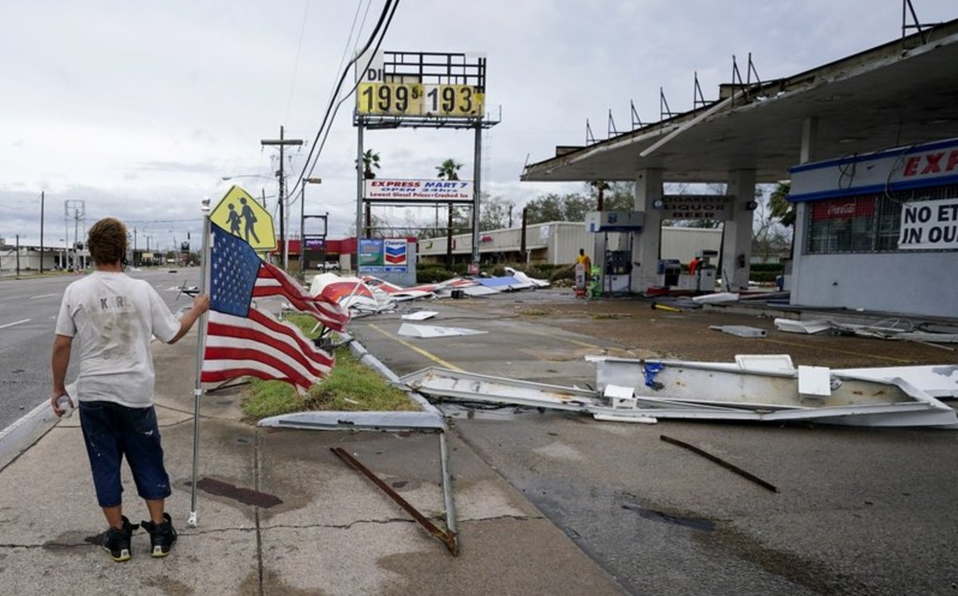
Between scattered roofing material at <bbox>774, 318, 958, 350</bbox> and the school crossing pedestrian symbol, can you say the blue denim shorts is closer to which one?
the school crossing pedestrian symbol

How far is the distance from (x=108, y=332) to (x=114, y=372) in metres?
0.20

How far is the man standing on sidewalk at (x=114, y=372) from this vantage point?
3.30m

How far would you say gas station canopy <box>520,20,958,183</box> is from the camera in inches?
476

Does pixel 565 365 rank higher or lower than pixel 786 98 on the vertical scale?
lower

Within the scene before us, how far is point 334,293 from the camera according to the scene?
19609 mm

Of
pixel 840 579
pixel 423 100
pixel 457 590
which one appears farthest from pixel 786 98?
pixel 423 100

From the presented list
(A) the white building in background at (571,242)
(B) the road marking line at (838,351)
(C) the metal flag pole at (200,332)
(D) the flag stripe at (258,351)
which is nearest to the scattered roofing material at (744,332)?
(B) the road marking line at (838,351)

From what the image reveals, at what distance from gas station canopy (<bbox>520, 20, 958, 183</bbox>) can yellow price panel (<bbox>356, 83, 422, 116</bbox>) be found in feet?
33.6

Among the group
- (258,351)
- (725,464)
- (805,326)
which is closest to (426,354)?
(258,351)

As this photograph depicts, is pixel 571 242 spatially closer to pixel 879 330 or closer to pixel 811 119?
pixel 811 119

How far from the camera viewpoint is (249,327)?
4.99m

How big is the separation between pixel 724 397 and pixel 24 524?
5946 millimetres

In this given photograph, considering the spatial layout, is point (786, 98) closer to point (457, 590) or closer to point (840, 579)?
point (840, 579)

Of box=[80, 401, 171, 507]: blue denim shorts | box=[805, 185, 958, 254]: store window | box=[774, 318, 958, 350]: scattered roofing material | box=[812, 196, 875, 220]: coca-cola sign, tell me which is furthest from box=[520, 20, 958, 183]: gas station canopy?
box=[80, 401, 171, 507]: blue denim shorts
